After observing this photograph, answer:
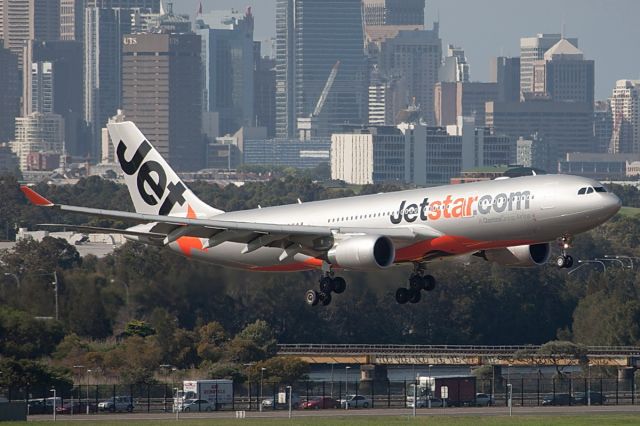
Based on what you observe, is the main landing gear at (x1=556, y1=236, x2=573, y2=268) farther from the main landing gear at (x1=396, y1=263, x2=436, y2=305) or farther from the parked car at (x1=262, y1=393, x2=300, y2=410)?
the parked car at (x1=262, y1=393, x2=300, y2=410)

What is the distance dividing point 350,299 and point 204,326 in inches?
649

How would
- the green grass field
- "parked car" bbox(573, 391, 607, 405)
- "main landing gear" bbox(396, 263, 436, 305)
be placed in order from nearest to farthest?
"main landing gear" bbox(396, 263, 436, 305), the green grass field, "parked car" bbox(573, 391, 607, 405)

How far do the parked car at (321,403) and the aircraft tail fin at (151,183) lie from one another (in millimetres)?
25919

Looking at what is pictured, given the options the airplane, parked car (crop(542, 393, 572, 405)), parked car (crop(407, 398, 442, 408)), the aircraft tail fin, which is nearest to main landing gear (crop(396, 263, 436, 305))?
the airplane

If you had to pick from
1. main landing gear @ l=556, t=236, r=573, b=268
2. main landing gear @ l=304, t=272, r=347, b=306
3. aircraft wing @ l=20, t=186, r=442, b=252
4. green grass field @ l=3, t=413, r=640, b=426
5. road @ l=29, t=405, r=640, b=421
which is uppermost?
aircraft wing @ l=20, t=186, r=442, b=252

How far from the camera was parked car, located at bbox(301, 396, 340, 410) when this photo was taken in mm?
121812

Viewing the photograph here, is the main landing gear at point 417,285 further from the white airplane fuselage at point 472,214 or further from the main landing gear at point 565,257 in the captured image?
the main landing gear at point 565,257

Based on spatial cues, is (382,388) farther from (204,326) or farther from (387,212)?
(387,212)

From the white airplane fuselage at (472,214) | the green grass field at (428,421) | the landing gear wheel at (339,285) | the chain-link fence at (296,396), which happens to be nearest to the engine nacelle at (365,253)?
the white airplane fuselage at (472,214)

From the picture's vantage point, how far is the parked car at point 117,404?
115 meters

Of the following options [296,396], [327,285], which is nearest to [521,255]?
[327,285]

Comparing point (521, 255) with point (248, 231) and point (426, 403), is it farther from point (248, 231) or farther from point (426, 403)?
point (426, 403)

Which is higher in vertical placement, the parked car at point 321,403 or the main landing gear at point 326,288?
the main landing gear at point 326,288

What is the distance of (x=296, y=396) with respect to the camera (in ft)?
409
